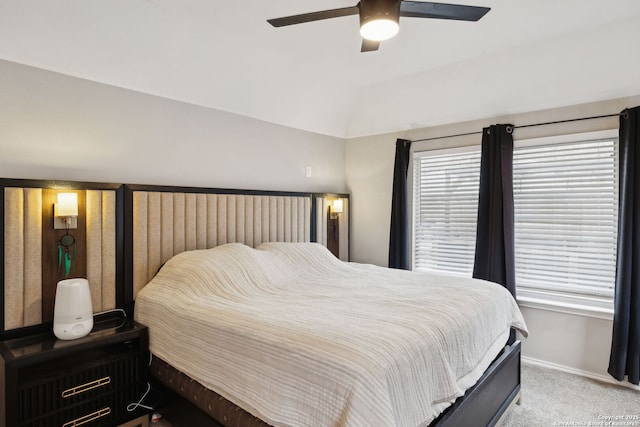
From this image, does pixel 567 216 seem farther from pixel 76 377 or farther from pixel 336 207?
pixel 76 377

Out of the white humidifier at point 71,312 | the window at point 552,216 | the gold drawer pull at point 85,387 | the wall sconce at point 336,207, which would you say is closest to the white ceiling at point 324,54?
the window at point 552,216

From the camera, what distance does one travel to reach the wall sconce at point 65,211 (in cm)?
225

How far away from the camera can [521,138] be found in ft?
11.4

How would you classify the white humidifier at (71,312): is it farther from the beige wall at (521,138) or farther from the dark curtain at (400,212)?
the beige wall at (521,138)

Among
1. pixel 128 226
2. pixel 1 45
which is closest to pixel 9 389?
pixel 128 226

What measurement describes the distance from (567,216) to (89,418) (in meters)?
3.99

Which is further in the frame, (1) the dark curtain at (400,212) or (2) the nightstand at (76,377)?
(1) the dark curtain at (400,212)

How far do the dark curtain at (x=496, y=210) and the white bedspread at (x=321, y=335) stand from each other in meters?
0.90

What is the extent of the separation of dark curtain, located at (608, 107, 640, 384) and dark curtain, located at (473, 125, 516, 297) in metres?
0.79

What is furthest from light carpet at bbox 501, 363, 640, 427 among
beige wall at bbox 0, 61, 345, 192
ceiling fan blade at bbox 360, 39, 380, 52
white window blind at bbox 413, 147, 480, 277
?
beige wall at bbox 0, 61, 345, 192

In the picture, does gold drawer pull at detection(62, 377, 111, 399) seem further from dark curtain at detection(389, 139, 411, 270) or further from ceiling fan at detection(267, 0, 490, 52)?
dark curtain at detection(389, 139, 411, 270)

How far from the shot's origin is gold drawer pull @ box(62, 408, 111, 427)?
78.4 inches

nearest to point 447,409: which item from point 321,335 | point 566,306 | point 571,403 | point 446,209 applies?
point 321,335

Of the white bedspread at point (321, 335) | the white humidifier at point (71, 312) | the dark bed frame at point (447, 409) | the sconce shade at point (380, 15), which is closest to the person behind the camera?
the white bedspread at point (321, 335)
